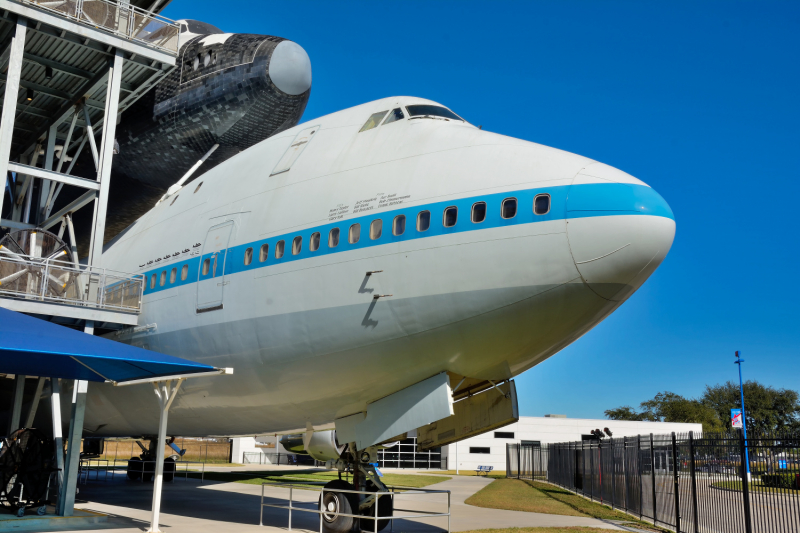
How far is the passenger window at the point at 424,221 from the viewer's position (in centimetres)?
A: 1046

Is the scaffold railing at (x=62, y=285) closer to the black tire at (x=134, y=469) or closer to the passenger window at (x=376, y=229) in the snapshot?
the passenger window at (x=376, y=229)

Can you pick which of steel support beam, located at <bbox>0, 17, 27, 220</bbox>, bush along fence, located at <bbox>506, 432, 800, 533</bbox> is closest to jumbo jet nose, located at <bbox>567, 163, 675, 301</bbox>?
bush along fence, located at <bbox>506, 432, 800, 533</bbox>

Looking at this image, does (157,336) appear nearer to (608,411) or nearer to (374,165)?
(374,165)

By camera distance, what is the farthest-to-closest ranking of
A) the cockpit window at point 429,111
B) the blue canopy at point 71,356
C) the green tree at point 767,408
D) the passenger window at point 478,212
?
the green tree at point 767,408 → the cockpit window at point 429,111 → the blue canopy at point 71,356 → the passenger window at point 478,212

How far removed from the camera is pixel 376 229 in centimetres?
1093

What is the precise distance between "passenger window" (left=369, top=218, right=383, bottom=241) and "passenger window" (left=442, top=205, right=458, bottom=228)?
111 cm

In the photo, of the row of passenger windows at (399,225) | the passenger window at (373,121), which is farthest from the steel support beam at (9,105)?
the passenger window at (373,121)

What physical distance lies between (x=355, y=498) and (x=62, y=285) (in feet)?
25.1

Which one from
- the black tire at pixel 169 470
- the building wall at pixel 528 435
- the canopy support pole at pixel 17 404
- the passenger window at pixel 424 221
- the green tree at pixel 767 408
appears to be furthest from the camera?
the green tree at pixel 767 408

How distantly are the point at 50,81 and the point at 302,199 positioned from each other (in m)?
10.6

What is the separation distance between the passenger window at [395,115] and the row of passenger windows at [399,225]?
7.65ft

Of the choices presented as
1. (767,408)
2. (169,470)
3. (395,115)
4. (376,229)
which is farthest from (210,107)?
(767,408)

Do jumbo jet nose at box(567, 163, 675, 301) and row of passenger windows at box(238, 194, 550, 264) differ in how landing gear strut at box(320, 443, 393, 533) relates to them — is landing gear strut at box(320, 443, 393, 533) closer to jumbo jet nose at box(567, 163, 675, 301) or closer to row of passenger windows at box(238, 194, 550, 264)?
row of passenger windows at box(238, 194, 550, 264)

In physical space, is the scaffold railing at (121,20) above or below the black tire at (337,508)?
above
